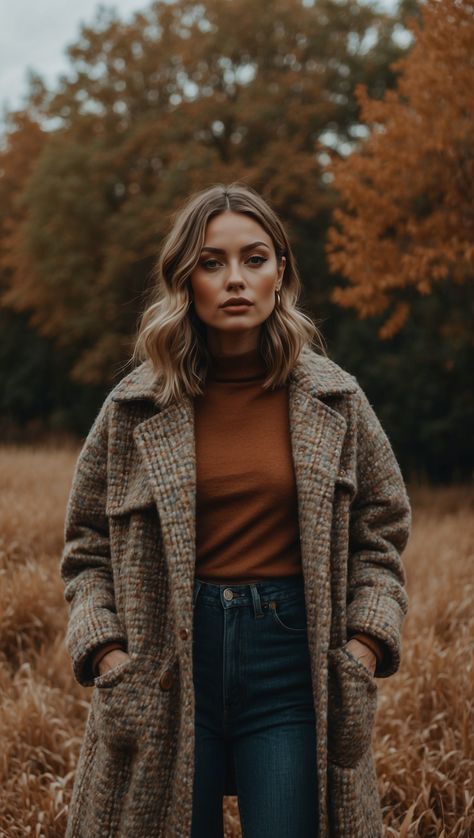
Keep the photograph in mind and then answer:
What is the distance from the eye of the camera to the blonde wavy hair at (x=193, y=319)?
7.22 ft

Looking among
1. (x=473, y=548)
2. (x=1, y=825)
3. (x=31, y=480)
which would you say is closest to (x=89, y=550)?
(x=1, y=825)

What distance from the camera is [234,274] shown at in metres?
2.13

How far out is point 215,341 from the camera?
2.27 meters

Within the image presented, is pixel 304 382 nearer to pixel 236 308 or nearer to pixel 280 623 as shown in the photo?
pixel 236 308

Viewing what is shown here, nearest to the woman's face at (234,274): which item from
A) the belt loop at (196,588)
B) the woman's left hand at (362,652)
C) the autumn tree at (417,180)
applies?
the belt loop at (196,588)

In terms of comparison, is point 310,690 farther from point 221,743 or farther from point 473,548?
point 473,548

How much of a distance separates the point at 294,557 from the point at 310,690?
33 cm

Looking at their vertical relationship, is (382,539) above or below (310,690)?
above

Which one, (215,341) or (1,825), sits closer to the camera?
(215,341)

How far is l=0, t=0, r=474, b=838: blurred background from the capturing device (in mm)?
9195

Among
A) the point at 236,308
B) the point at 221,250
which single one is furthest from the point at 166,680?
the point at 221,250

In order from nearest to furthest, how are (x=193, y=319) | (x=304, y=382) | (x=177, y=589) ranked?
(x=177, y=589), (x=304, y=382), (x=193, y=319)

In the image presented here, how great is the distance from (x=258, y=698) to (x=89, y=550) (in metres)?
0.60

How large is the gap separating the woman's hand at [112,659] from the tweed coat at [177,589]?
0.14 feet
